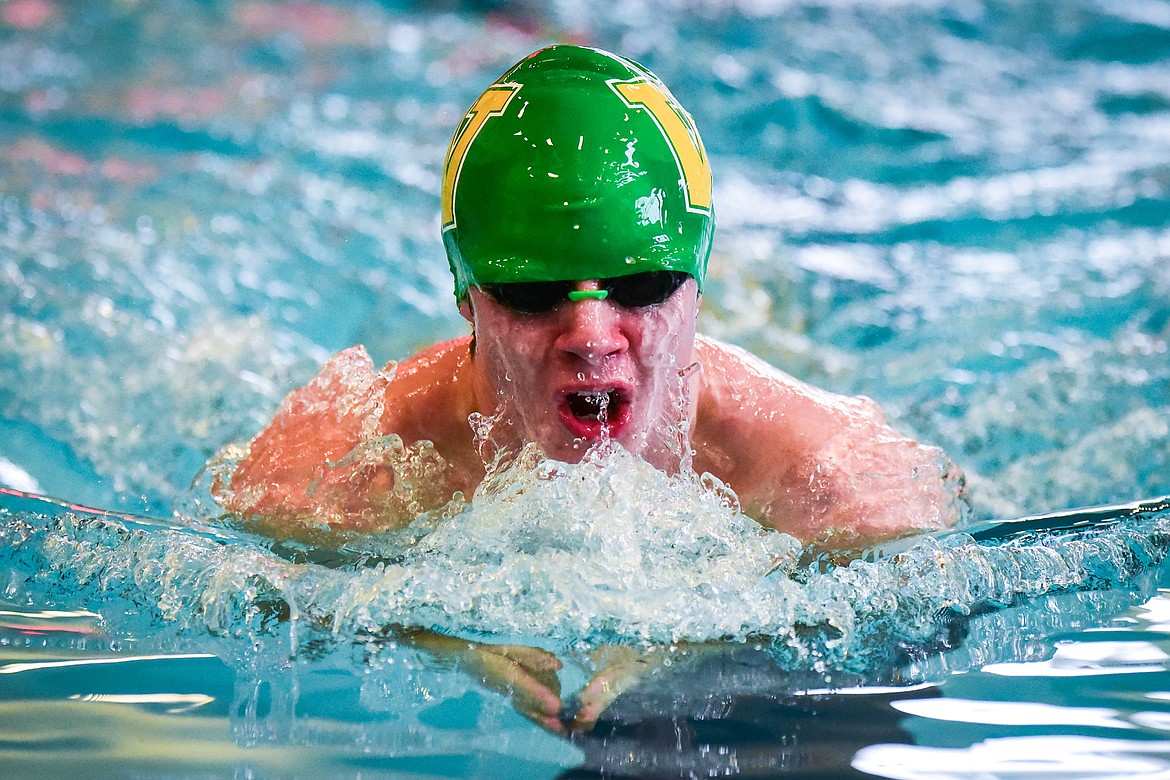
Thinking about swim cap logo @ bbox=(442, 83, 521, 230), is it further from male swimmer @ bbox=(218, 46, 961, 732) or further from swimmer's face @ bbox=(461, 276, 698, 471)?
swimmer's face @ bbox=(461, 276, 698, 471)

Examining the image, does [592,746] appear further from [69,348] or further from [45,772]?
[69,348]

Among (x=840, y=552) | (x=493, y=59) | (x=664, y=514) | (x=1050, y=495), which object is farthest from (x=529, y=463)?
(x=493, y=59)

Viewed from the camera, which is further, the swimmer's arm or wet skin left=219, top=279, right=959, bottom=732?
the swimmer's arm

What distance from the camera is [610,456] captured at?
188 cm

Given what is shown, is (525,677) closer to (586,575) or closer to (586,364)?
(586,575)

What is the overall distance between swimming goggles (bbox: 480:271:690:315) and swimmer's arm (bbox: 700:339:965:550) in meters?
0.38

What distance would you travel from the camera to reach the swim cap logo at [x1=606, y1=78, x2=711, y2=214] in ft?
6.37

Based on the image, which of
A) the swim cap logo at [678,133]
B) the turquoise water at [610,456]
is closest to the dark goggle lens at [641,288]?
the swim cap logo at [678,133]

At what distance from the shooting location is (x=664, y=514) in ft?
6.44

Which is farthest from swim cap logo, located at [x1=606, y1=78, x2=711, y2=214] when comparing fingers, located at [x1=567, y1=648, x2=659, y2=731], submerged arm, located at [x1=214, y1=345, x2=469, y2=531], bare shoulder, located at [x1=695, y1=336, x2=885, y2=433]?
fingers, located at [x1=567, y1=648, x2=659, y2=731]

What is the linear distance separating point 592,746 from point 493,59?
555 cm

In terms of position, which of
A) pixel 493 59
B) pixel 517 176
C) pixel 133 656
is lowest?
pixel 133 656

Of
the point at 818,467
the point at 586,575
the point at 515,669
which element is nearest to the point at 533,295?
the point at 586,575

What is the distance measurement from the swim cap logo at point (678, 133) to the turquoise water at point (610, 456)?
1.51ft
